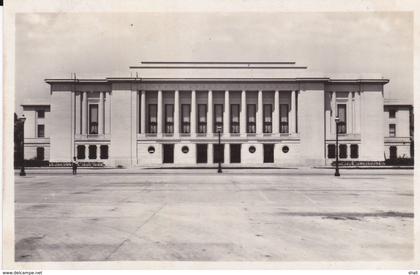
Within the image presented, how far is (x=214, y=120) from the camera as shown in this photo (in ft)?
212

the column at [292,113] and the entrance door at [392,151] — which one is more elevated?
the column at [292,113]

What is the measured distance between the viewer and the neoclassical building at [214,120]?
62.2 meters

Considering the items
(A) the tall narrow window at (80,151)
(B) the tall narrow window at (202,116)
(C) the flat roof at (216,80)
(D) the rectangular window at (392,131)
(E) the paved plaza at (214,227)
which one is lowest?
(E) the paved plaza at (214,227)

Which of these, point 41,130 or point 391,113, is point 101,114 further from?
point 391,113

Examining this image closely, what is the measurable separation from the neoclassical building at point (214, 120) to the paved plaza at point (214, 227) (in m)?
42.7

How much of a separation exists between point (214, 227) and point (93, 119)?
5518 centimetres

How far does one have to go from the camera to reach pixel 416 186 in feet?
38.7

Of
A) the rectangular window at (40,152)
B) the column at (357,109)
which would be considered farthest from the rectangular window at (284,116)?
the rectangular window at (40,152)

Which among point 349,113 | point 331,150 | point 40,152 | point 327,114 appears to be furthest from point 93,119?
point 349,113

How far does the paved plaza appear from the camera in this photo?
9836mm

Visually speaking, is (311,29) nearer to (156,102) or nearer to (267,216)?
(267,216)

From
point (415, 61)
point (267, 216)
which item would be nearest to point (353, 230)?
point (267, 216)

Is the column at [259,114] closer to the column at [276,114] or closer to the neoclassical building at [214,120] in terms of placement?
the neoclassical building at [214,120]

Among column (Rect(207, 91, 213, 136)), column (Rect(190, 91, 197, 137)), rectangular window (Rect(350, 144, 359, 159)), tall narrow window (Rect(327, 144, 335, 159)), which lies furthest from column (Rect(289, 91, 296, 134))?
column (Rect(190, 91, 197, 137))
